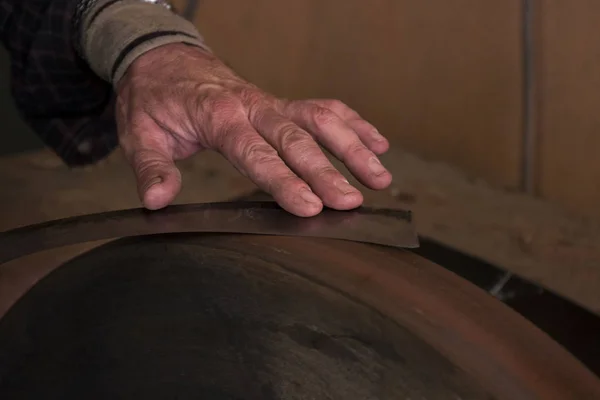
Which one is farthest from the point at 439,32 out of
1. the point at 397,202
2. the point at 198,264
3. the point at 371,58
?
the point at 198,264

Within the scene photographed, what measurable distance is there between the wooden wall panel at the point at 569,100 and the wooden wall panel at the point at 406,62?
1.6 inches

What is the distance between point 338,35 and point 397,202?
362 millimetres

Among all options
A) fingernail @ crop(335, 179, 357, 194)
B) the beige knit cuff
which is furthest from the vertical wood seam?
fingernail @ crop(335, 179, 357, 194)

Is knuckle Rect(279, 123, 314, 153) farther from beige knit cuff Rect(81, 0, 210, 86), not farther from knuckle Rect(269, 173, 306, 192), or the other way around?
beige knit cuff Rect(81, 0, 210, 86)

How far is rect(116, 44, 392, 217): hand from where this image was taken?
0.42 m

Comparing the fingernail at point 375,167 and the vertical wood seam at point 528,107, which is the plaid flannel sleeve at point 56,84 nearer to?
the fingernail at point 375,167

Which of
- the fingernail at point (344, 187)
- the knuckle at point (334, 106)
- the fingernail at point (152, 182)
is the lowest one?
the fingernail at point (152, 182)

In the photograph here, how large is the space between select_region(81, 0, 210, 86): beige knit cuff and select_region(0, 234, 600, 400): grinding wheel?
212 mm

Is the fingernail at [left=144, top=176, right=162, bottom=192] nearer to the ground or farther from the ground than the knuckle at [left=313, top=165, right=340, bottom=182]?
nearer to the ground

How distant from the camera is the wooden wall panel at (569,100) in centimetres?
97

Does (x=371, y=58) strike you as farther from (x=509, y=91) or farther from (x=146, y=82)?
(x=146, y=82)

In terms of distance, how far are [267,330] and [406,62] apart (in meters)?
0.88

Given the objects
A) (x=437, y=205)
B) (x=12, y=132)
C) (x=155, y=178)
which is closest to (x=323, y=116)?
(x=155, y=178)

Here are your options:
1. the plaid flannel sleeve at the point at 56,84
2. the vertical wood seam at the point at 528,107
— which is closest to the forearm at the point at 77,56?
the plaid flannel sleeve at the point at 56,84
